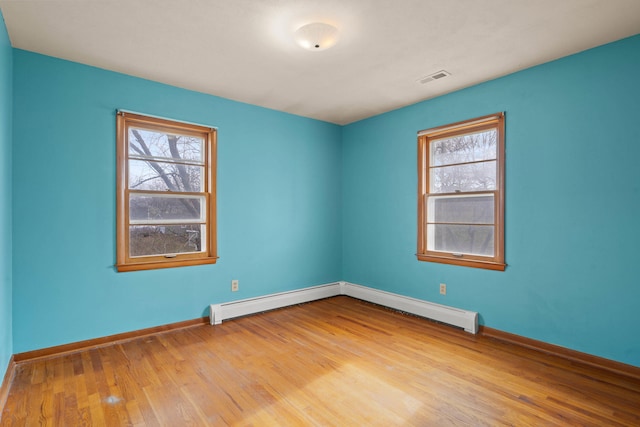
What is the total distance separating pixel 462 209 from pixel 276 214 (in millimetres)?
2284

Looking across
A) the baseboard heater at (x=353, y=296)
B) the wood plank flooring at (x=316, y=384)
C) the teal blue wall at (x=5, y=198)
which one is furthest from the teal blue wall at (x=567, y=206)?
the teal blue wall at (x=5, y=198)

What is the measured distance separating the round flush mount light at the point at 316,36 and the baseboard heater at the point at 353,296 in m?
2.85

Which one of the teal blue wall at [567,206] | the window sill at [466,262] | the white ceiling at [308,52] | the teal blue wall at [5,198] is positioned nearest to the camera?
the white ceiling at [308,52]

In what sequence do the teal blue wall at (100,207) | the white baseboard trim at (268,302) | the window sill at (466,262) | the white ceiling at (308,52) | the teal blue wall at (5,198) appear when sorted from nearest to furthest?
the white ceiling at (308,52), the teal blue wall at (5,198), the teal blue wall at (100,207), the window sill at (466,262), the white baseboard trim at (268,302)

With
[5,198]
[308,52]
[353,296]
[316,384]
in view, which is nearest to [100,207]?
[5,198]

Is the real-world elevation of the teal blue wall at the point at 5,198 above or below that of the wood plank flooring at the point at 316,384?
above

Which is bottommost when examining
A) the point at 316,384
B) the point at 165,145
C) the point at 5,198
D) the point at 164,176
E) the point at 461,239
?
the point at 316,384

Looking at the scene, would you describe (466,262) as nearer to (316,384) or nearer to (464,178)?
(464,178)

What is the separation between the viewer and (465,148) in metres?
3.68

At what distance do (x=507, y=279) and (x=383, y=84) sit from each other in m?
2.34

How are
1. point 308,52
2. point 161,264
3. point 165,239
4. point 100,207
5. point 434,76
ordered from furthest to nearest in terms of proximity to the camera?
point 165,239 < point 161,264 < point 434,76 < point 100,207 < point 308,52

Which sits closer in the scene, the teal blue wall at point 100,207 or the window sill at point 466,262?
the teal blue wall at point 100,207

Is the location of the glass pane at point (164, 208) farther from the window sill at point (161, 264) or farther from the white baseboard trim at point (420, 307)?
the white baseboard trim at point (420, 307)

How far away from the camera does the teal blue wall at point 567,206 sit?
8.45 ft
